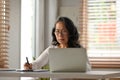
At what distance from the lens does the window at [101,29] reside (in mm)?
3975

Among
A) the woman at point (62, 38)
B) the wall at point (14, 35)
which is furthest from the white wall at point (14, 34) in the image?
the woman at point (62, 38)

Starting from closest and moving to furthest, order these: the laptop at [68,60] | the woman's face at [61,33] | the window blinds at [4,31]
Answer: the laptop at [68,60] < the woman's face at [61,33] < the window blinds at [4,31]

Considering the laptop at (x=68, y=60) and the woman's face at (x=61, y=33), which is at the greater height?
the woman's face at (x=61, y=33)

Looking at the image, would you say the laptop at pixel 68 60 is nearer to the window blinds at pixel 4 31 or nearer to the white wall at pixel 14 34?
the window blinds at pixel 4 31

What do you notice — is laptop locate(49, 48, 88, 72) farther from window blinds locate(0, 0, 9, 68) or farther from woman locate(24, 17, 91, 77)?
window blinds locate(0, 0, 9, 68)

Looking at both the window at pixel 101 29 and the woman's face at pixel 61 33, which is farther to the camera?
the window at pixel 101 29

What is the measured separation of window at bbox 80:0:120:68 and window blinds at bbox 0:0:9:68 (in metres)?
1.29

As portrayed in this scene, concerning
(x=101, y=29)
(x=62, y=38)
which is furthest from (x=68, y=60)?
(x=101, y=29)

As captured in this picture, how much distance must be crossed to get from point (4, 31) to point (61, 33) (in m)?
0.71

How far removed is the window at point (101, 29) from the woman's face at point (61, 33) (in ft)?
4.15

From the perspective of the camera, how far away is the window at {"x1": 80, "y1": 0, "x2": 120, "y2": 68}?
3.97 meters

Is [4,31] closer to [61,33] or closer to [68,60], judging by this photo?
[61,33]

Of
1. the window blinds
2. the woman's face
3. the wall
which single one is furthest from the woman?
the wall

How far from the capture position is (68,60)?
2.01m
